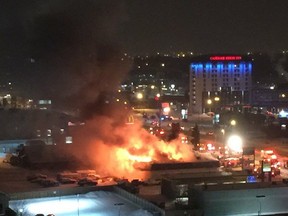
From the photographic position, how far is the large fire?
15.9m

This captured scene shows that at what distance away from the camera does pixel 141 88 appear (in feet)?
141

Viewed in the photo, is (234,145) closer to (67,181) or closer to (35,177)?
(67,181)

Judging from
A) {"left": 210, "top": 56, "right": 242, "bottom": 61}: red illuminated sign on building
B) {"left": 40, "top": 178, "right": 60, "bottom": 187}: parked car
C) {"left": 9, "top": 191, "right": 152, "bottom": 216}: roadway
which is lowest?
{"left": 9, "top": 191, "right": 152, "bottom": 216}: roadway

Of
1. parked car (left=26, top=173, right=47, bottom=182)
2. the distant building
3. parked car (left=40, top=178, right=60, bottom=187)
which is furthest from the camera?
parked car (left=26, top=173, right=47, bottom=182)

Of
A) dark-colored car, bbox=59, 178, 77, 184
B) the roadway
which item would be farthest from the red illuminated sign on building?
the roadway

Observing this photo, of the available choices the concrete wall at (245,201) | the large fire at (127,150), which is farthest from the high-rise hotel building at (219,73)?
the concrete wall at (245,201)

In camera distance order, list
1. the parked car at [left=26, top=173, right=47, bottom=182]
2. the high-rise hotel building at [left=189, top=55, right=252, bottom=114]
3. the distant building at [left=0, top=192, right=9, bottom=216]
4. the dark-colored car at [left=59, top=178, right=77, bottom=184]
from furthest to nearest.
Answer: the high-rise hotel building at [left=189, top=55, right=252, bottom=114]
the parked car at [left=26, top=173, right=47, bottom=182]
the dark-colored car at [left=59, top=178, right=77, bottom=184]
the distant building at [left=0, top=192, right=9, bottom=216]

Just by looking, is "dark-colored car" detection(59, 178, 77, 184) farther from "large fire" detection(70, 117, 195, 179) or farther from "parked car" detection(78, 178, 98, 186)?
"large fire" detection(70, 117, 195, 179)

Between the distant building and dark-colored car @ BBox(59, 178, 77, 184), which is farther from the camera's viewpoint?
dark-colored car @ BBox(59, 178, 77, 184)

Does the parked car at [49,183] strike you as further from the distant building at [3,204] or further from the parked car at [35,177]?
the distant building at [3,204]

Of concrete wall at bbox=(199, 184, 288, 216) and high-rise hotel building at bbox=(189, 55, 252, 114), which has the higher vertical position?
high-rise hotel building at bbox=(189, 55, 252, 114)

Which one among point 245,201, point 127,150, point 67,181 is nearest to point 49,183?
point 67,181

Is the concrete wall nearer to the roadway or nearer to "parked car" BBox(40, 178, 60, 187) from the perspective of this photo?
the roadway

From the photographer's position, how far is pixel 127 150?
54.4 feet
